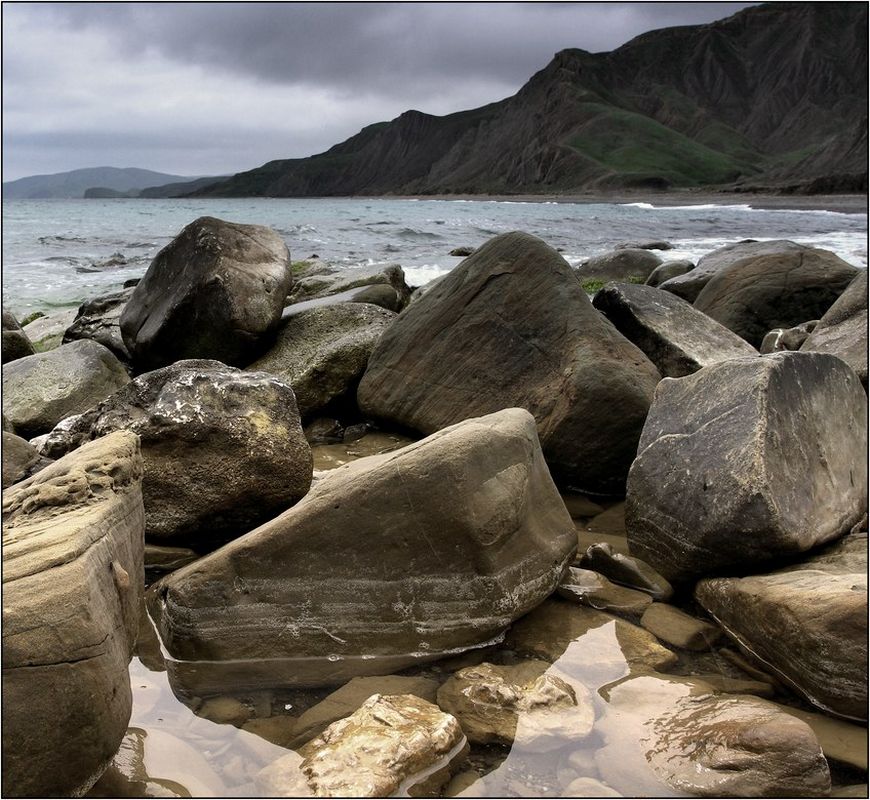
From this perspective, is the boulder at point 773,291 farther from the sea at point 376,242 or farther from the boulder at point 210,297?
the sea at point 376,242

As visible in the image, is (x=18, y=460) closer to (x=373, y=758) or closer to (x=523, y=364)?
(x=373, y=758)

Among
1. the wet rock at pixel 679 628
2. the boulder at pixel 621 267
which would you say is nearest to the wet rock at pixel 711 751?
the wet rock at pixel 679 628

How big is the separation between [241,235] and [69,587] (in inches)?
188

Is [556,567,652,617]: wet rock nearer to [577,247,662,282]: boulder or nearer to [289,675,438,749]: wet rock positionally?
[289,675,438,749]: wet rock

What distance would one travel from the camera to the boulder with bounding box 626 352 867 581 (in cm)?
335

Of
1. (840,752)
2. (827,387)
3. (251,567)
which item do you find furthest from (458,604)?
(827,387)

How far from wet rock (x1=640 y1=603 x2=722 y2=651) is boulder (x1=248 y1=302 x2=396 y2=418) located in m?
3.38

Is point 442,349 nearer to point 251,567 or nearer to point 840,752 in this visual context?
point 251,567

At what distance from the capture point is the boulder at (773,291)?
817 cm

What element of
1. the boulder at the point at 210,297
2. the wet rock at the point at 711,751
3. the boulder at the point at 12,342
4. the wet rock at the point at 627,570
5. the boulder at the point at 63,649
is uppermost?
the boulder at the point at 210,297

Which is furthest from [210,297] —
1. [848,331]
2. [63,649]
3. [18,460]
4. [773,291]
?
[773,291]

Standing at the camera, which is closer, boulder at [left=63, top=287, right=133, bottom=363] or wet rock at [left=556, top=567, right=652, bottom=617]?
wet rock at [left=556, top=567, right=652, bottom=617]

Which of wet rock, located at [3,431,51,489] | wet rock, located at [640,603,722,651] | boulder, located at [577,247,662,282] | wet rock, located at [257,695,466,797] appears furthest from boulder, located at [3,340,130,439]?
boulder, located at [577,247,662,282]

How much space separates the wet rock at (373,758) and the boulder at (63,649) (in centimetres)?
55
